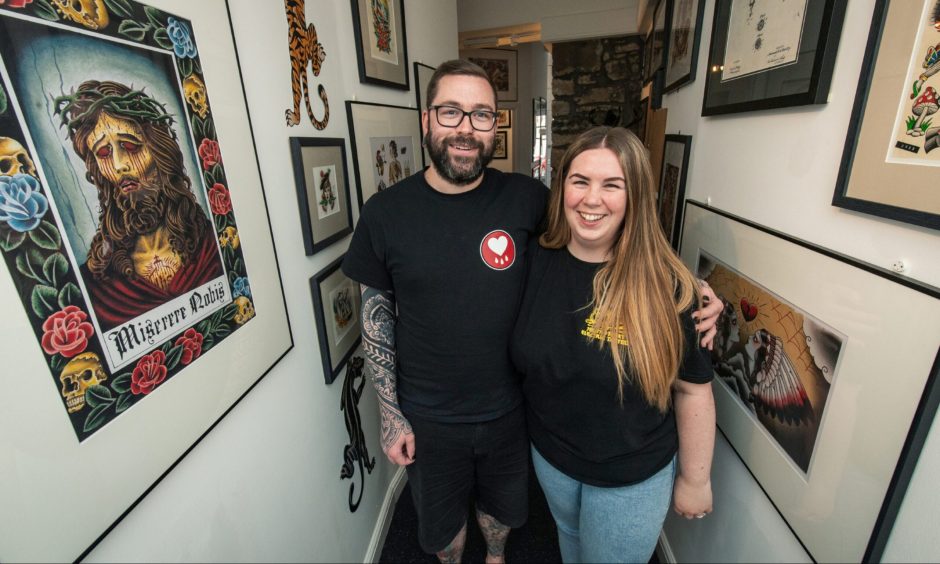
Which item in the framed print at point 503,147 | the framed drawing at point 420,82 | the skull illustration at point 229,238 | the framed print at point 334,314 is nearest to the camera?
the skull illustration at point 229,238

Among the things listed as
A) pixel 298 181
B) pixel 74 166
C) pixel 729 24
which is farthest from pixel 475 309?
pixel 729 24

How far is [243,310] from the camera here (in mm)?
872

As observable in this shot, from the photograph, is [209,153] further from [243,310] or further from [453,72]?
[453,72]

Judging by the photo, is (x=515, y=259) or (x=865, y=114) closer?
(x=865, y=114)

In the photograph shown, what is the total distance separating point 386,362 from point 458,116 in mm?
762

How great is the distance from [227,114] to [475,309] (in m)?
0.73

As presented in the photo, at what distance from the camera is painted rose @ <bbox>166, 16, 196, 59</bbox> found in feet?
2.25

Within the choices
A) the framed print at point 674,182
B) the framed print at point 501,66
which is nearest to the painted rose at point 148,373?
the framed print at point 674,182

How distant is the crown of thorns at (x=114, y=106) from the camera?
527 mm

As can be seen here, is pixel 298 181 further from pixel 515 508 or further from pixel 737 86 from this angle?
pixel 515 508

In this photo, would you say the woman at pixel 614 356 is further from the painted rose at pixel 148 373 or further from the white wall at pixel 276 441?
the painted rose at pixel 148 373

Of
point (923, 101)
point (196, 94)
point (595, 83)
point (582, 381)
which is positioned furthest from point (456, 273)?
point (595, 83)

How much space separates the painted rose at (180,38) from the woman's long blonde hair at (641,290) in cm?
81

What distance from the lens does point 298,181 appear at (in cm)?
112
